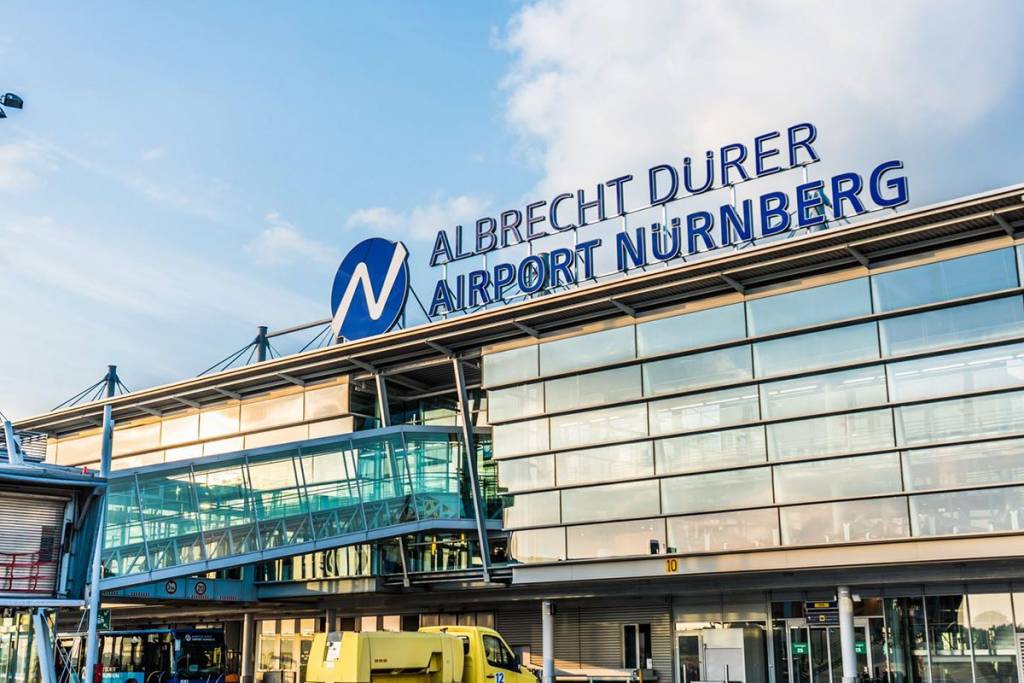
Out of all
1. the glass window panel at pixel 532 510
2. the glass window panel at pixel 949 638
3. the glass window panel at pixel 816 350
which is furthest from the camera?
the glass window panel at pixel 532 510

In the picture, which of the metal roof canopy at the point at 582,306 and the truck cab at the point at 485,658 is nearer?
the truck cab at the point at 485,658

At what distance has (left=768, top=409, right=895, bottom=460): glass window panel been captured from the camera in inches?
1156

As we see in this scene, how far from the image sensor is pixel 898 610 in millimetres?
31328

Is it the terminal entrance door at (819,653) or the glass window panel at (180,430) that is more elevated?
the glass window panel at (180,430)

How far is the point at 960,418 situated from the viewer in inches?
1106

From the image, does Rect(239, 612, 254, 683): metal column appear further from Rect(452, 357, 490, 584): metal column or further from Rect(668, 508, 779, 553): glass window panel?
Rect(668, 508, 779, 553): glass window panel

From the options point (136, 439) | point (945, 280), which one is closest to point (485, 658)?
point (945, 280)

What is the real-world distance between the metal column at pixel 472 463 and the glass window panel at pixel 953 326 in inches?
590

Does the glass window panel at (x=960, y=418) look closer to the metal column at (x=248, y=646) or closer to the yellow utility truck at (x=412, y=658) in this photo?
the yellow utility truck at (x=412, y=658)

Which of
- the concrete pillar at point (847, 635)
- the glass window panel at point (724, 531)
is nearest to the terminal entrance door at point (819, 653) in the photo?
the concrete pillar at point (847, 635)

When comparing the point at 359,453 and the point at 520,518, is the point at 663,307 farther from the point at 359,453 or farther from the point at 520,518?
the point at 359,453

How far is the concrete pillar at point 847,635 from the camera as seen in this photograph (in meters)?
30.5

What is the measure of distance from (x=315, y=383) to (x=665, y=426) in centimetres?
1596

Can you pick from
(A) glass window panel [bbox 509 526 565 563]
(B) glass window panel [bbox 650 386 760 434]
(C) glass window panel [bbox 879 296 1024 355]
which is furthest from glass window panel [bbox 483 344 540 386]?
(C) glass window panel [bbox 879 296 1024 355]
